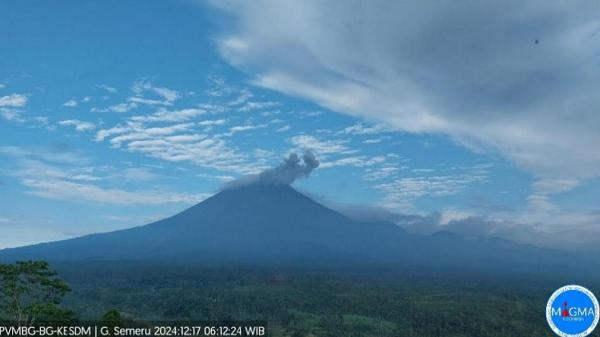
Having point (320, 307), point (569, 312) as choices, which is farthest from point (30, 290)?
point (320, 307)

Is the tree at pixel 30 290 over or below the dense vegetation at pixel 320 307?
over

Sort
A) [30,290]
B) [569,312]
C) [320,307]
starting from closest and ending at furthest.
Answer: [569,312] < [30,290] < [320,307]

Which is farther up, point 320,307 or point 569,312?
point 569,312

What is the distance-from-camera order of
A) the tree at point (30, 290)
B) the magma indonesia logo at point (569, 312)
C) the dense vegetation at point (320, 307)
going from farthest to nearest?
the dense vegetation at point (320, 307) → the tree at point (30, 290) → the magma indonesia logo at point (569, 312)

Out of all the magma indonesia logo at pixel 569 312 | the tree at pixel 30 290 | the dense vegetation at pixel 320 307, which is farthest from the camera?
the dense vegetation at pixel 320 307

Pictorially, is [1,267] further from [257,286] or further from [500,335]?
[257,286]

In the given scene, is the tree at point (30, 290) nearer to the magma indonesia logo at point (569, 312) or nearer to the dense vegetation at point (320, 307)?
the magma indonesia logo at point (569, 312)

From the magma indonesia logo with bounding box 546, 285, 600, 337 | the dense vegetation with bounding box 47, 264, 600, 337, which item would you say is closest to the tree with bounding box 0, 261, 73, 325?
the magma indonesia logo with bounding box 546, 285, 600, 337

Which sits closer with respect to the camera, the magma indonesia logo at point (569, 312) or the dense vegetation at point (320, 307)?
the magma indonesia logo at point (569, 312)

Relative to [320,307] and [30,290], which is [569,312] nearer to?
[30,290]

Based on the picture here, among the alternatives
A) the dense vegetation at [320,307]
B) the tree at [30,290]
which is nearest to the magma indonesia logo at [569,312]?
the tree at [30,290]

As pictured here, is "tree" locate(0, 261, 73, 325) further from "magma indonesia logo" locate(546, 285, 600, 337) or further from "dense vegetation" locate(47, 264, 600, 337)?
"dense vegetation" locate(47, 264, 600, 337)
